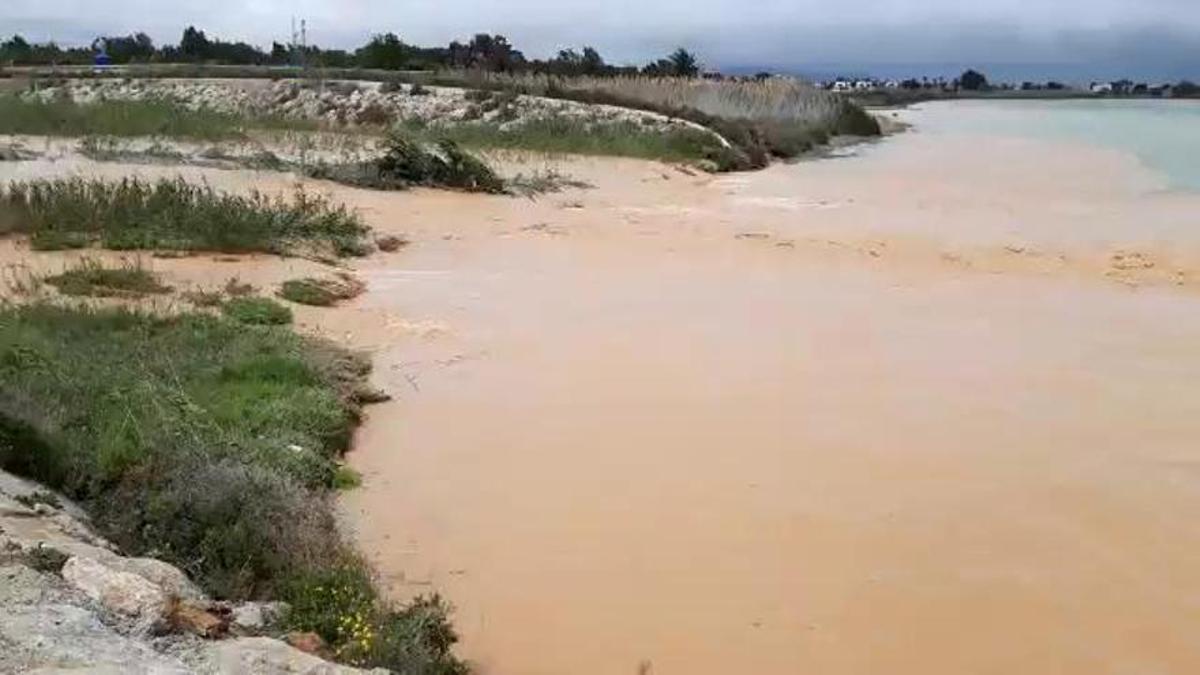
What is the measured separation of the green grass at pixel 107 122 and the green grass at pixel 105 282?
13.5 metres

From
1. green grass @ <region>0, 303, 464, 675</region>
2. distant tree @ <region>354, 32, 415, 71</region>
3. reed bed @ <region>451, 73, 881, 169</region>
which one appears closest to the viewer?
green grass @ <region>0, 303, 464, 675</region>

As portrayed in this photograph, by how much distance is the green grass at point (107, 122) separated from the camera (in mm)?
23891

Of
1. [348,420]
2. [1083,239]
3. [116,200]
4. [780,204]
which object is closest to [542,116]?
[780,204]

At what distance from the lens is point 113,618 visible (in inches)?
163

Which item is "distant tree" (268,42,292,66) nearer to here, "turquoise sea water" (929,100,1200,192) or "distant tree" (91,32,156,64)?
"distant tree" (91,32,156,64)

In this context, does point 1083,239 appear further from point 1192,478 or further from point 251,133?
point 251,133

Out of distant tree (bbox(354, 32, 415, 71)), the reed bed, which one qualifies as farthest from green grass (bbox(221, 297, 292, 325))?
distant tree (bbox(354, 32, 415, 71))

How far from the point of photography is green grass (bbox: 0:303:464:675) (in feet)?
16.6

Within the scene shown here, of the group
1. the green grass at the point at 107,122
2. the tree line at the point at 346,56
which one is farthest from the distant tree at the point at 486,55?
the green grass at the point at 107,122

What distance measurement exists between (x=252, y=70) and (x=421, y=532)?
4247 cm

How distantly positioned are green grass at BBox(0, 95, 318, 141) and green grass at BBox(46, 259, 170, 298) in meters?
13.5

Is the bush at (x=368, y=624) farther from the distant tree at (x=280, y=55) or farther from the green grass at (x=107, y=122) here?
the distant tree at (x=280, y=55)

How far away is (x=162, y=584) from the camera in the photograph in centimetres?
464

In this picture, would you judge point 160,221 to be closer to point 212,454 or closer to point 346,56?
point 212,454
